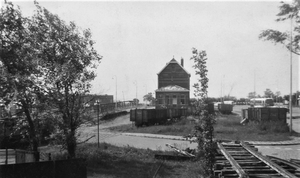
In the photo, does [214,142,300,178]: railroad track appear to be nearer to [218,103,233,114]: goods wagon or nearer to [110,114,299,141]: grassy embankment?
[110,114,299,141]: grassy embankment

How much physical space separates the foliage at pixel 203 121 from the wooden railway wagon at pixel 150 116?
2401 centimetres

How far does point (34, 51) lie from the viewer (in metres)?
12.0

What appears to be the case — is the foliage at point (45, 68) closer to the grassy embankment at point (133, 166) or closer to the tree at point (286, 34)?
the grassy embankment at point (133, 166)

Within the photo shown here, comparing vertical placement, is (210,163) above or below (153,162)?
above

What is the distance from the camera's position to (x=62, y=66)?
11.6m

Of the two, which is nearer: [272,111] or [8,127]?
[8,127]

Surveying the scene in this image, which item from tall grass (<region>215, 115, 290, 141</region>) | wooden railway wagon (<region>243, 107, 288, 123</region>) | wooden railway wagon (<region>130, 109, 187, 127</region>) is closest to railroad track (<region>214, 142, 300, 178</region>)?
tall grass (<region>215, 115, 290, 141</region>)

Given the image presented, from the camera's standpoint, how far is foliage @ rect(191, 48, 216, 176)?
24.4ft

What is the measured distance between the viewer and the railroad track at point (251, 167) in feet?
23.5

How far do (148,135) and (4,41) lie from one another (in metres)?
16.4

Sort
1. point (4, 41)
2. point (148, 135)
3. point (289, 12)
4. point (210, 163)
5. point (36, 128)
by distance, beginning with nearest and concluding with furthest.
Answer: point (210, 163)
point (4, 41)
point (36, 128)
point (289, 12)
point (148, 135)

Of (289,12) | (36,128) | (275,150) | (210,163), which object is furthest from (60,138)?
(289,12)

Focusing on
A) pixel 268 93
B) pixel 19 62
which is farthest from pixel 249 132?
pixel 268 93

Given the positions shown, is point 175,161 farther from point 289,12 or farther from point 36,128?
point 289,12
